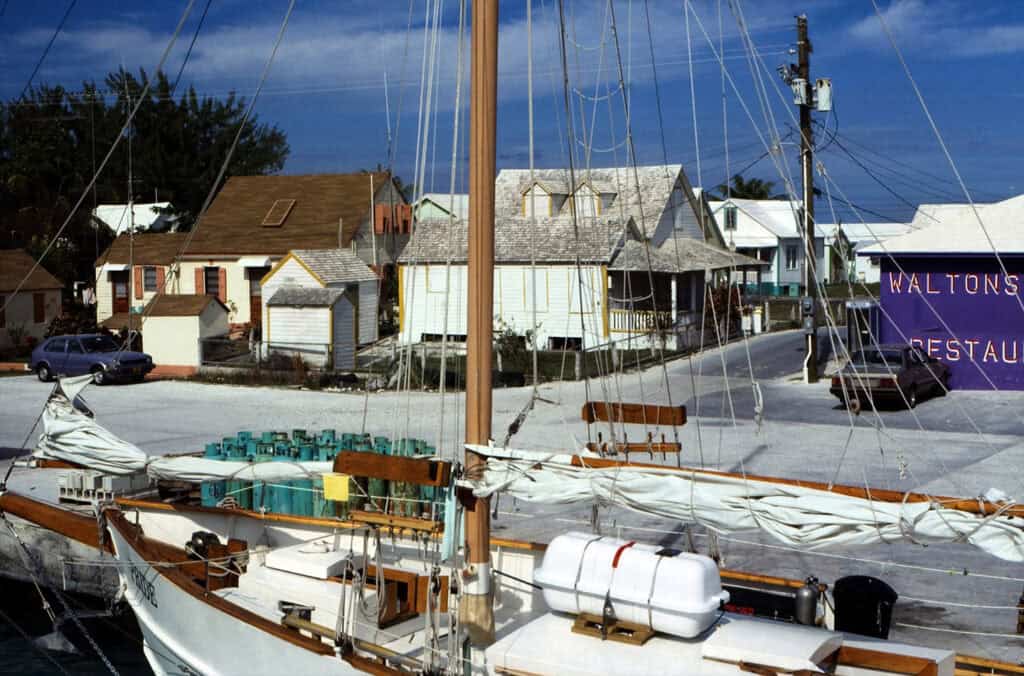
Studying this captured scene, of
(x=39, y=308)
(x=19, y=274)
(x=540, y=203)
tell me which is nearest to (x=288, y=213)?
(x=39, y=308)

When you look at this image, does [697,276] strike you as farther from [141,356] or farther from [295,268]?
[141,356]

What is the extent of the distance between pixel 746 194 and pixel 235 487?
8813 cm

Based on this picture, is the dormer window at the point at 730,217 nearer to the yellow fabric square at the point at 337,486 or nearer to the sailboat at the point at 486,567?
the sailboat at the point at 486,567

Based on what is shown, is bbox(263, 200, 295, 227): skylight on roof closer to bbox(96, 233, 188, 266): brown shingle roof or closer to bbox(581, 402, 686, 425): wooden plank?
bbox(96, 233, 188, 266): brown shingle roof

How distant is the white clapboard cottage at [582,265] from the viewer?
1654 inches

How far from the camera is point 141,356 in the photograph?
37.2m

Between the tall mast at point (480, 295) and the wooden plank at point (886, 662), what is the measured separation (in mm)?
3080

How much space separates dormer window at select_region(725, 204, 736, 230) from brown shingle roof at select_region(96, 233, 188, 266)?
33729 millimetres

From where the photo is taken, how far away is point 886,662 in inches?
352

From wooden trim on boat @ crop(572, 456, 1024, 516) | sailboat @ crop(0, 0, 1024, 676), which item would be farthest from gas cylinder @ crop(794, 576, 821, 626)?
wooden trim on boat @ crop(572, 456, 1024, 516)

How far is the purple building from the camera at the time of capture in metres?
32.6

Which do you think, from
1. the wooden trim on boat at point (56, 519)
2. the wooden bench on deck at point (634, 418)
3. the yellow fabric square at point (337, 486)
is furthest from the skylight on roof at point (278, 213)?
the yellow fabric square at point (337, 486)

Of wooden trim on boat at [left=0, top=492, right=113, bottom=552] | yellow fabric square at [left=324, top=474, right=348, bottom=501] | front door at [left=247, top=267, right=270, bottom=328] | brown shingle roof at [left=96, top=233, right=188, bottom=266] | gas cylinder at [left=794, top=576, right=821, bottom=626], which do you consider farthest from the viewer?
brown shingle roof at [left=96, top=233, right=188, bottom=266]

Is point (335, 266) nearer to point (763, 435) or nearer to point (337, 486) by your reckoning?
point (763, 435)
